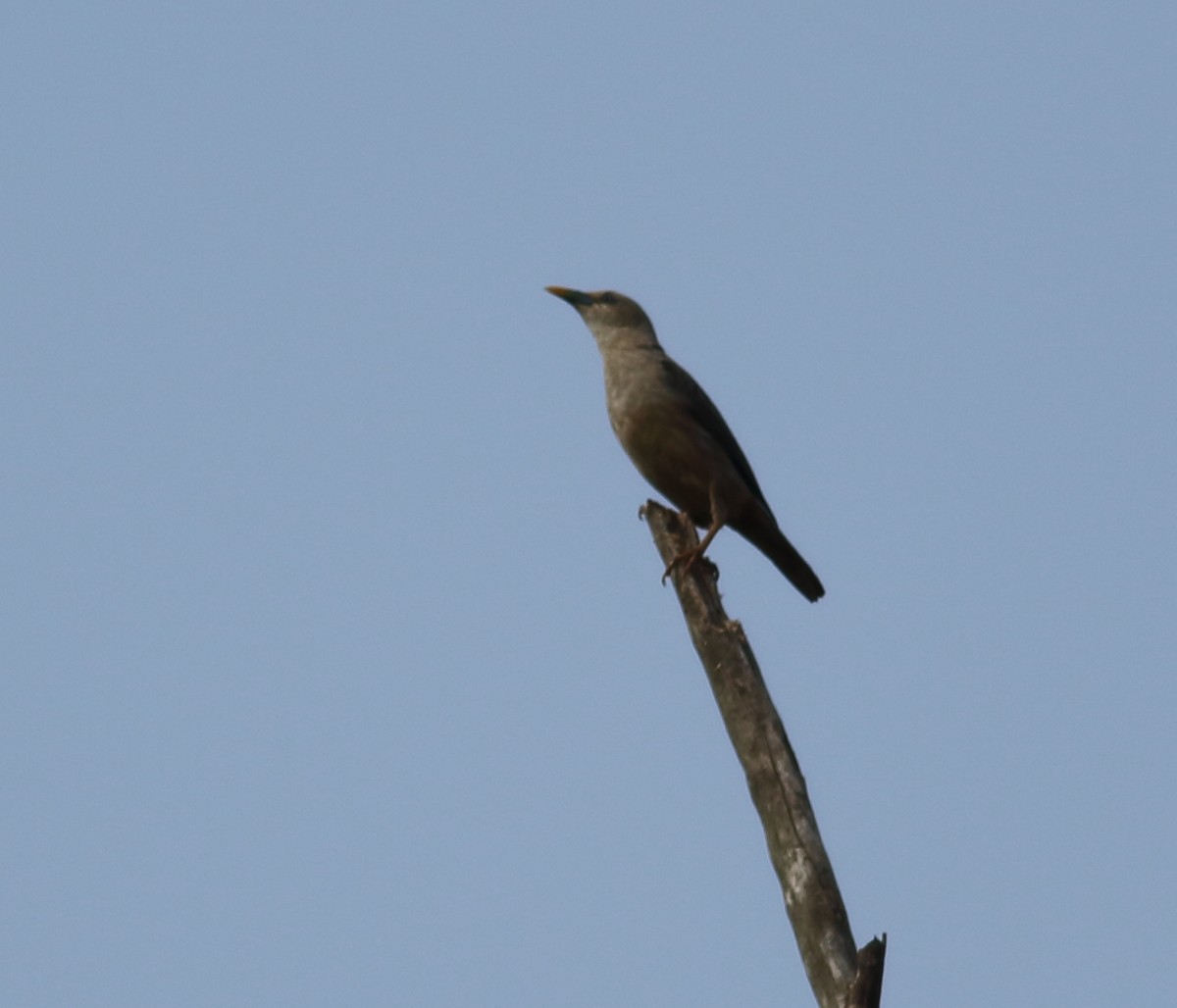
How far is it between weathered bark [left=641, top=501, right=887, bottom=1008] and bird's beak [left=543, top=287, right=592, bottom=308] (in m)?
3.51

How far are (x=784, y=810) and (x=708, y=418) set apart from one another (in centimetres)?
348

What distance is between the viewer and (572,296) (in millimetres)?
8688

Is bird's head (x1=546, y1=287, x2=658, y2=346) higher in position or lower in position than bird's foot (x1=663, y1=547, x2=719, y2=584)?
higher

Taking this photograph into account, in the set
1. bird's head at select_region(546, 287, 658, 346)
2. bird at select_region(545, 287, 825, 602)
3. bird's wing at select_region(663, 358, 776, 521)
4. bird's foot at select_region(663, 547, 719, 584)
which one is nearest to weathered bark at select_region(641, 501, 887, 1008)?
bird's foot at select_region(663, 547, 719, 584)

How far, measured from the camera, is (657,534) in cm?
625

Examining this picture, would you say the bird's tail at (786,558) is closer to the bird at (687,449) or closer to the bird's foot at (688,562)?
the bird at (687,449)

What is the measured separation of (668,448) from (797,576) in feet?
3.22

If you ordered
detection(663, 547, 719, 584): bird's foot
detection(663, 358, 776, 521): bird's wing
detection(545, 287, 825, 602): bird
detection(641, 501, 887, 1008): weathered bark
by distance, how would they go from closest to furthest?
detection(641, 501, 887, 1008): weathered bark
detection(663, 547, 719, 584): bird's foot
detection(545, 287, 825, 602): bird
detection(663, 358, 776, 521): bird's wing

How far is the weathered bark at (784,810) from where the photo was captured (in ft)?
13.5

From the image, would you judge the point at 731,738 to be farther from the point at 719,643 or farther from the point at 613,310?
the point at 613,310

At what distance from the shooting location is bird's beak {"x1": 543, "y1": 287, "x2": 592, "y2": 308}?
8.66 m

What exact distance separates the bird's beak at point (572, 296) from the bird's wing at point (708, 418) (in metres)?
0.85

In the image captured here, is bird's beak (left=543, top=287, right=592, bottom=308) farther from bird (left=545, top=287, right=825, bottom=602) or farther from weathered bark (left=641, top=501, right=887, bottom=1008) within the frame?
weathered bark (left=641, top=501, right=887, bottom=1008)

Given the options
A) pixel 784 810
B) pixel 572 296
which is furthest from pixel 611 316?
pixel 784 810
